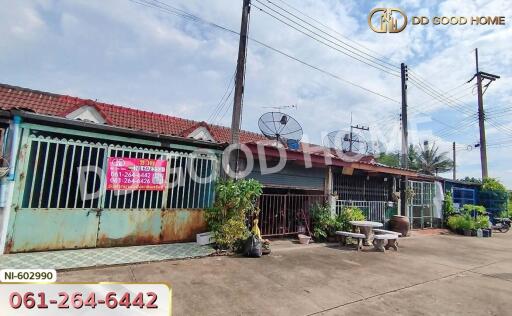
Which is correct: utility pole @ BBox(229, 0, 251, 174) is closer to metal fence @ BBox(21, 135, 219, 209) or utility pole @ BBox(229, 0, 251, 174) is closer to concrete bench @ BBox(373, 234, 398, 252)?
metal fence @ BBox(21, 135, 219, 209)

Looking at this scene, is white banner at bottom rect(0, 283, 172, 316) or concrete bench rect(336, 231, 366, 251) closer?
white banner at bottom rect(0, 283, 172, 316)

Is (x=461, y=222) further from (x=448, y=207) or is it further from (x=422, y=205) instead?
(x=422, y=205)

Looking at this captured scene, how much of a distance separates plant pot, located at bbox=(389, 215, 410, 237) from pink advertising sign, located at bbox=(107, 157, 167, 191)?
1011 cm

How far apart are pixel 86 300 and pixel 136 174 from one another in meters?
4.89

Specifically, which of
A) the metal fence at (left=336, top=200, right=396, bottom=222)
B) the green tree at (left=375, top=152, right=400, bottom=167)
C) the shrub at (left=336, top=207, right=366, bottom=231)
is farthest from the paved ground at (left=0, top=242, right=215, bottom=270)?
the green tree at (left=375, top=152, right=400, bottom=167)

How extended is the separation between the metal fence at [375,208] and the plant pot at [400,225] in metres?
0.44

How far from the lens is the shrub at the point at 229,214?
7.12 metres

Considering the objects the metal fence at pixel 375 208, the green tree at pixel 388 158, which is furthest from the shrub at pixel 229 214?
the green tree at pixel 388 158

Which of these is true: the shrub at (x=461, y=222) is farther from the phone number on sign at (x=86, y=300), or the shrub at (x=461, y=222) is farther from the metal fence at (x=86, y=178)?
the phone number on sign at (x=86, y=300)

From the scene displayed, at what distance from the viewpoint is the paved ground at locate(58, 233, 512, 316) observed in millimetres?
4285

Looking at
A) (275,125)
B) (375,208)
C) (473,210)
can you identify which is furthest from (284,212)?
(473,210)

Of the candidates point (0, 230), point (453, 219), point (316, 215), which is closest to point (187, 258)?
point (0, 230)

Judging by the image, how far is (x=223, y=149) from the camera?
8195 millimetres

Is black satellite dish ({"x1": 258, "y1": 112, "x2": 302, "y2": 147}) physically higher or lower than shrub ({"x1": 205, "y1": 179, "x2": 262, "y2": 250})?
higher
